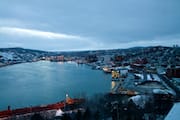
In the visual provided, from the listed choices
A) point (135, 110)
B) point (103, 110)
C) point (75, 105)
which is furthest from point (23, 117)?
point (135, 110)

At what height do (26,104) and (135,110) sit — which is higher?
(135,110)

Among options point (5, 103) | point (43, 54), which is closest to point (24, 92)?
point (5, 103)

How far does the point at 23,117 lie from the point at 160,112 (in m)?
2.13

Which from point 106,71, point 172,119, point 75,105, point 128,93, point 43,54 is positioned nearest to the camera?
point 172,119

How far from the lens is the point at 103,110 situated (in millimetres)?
4477

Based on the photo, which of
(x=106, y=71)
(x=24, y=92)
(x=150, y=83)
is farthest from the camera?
(x=106, y=71)

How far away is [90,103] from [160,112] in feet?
4.07

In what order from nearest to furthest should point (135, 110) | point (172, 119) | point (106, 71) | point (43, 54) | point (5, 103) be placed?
point (172, 119), point (135, 110), point (5, 103), point (106, 71), point (43, 54)

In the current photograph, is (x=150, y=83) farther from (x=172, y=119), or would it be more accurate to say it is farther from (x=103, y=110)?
(x=172, y=119)

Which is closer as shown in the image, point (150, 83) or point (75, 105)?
point (75, 105)

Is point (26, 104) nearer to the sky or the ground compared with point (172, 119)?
nearer to the ground

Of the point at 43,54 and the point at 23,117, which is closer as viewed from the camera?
the point at 23,117

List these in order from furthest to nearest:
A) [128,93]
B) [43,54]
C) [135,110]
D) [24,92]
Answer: [43,54] → [24,92] → [128,93] → [135,110]

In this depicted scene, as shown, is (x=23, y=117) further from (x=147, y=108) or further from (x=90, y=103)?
(x=147, y=108)
